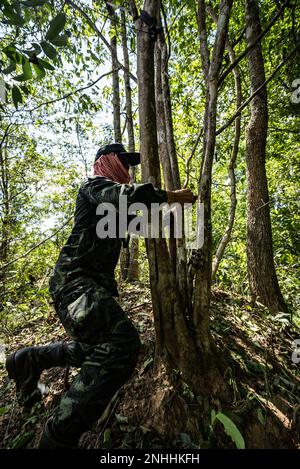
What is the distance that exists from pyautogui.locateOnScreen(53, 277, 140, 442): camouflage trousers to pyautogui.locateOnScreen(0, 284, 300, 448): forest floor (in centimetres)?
34

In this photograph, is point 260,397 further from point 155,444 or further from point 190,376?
point 155,444

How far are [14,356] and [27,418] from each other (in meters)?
0.50

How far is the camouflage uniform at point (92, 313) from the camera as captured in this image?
1.63 m

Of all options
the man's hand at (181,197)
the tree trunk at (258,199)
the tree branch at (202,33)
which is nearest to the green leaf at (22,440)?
the man's hand at (181,197)

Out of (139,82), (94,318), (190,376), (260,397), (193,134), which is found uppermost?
(193,134)

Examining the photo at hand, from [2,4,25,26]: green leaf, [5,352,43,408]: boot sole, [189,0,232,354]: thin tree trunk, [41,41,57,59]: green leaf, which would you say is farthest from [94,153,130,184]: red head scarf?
[5,352,43,408]: boot sole

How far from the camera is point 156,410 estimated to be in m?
1.85

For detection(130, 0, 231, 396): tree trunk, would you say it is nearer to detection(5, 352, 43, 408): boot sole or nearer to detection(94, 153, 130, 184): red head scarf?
detection(94, 153, 130, 184): red head scarf

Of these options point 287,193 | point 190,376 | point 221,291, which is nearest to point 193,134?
point 287,193

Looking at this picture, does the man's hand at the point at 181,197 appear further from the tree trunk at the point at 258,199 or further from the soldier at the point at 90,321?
the tree trunk at the point at 258,199

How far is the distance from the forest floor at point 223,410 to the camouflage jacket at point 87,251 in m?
0.83
